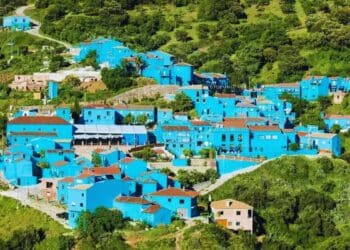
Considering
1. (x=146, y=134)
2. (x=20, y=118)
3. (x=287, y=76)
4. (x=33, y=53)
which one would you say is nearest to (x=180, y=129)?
(x=146, y=134)

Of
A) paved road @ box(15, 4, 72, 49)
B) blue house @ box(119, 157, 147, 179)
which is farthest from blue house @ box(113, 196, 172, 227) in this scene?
paved road @ box(15, 4, 72, 49)

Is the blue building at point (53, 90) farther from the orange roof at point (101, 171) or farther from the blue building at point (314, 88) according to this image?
the blue building at point (314, 88)

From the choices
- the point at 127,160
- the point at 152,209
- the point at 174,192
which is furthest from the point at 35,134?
the point at 152,209

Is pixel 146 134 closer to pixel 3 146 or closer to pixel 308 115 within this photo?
pixel 3 146

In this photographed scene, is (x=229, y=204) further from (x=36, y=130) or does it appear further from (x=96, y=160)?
(x=36, y=130)

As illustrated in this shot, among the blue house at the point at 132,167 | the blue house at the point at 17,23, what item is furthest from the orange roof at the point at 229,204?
the blue house at the point at 17,23
